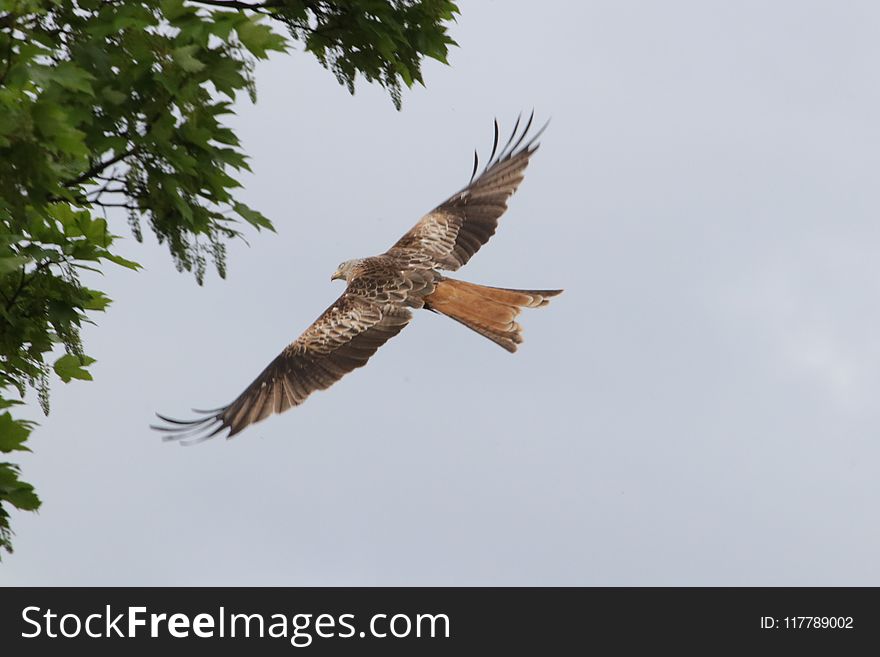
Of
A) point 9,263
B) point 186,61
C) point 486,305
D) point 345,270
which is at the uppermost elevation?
point 345,270

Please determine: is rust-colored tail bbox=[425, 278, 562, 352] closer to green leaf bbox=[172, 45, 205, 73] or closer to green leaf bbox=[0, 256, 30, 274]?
green leaf bbox=[0, 256, 30, 274]

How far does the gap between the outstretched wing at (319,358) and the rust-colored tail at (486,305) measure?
0.44 m

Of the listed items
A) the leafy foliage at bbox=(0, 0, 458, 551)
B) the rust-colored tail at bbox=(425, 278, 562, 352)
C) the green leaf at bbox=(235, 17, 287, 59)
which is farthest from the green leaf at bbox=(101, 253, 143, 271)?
the rust-colored tail at bbox=(425, 278, 562, 352)

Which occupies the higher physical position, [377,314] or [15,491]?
[377,314]

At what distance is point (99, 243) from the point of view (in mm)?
7730

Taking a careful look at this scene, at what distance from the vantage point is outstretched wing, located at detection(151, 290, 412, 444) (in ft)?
32.9

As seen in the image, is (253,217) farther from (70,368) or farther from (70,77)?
(70,368)

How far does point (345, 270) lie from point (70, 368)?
4.22m

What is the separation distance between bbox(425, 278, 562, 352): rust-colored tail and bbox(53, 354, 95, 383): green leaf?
3.85 m

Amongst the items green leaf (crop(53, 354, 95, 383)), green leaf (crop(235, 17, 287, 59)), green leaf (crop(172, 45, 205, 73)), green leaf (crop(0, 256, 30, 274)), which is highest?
green leaf (crop(235, 17, 287, 59))

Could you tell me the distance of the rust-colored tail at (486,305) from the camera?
36.2ft

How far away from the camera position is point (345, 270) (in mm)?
11828

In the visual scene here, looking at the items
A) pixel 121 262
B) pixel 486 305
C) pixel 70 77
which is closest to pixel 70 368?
pixel 121 262

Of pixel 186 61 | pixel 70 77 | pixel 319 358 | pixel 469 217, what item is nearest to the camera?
pixel 70 77
